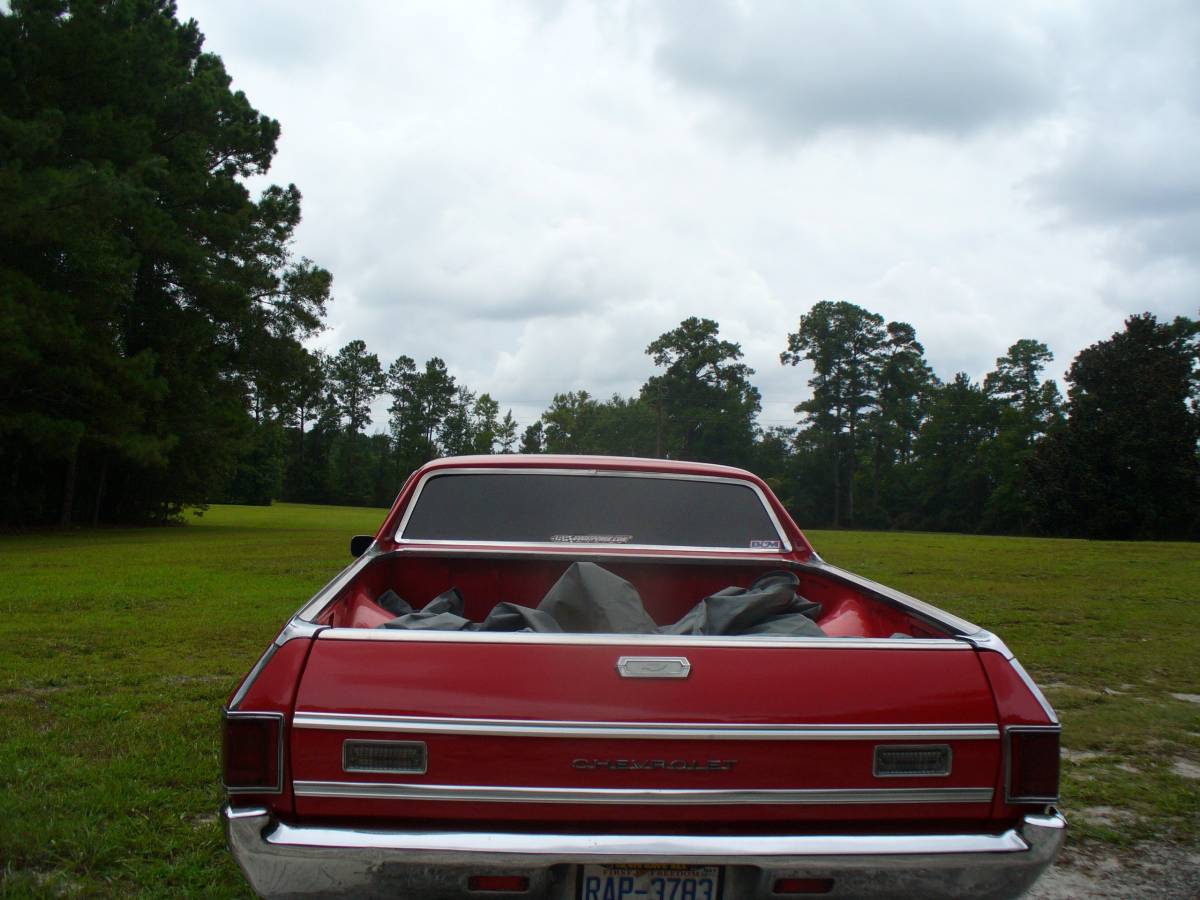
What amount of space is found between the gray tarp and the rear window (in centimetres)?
85

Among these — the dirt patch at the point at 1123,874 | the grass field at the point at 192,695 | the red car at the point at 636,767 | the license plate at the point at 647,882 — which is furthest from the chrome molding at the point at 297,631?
the dirt patch at the point at 1123,874

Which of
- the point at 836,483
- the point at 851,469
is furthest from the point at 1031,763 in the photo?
the point at 851,469

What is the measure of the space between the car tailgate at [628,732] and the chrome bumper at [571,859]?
67 millimetres

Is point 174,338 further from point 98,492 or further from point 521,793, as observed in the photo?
point 521,793

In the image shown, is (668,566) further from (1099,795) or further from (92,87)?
(92,87)

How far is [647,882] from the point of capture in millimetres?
2369

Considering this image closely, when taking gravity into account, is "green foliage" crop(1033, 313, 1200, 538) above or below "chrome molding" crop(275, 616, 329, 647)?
above

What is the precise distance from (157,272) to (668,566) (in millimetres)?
30870

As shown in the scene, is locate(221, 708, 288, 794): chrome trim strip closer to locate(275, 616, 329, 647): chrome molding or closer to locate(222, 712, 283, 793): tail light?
locate(222, 712, 283, 793): tail light

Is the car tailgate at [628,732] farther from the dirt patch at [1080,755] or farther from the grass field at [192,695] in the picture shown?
the dirt patch at [1080,755]

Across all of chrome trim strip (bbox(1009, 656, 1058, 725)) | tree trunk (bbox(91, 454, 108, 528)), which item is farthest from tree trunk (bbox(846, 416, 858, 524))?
chrome trim strip (bbox(1009, 656, 1058, 725))

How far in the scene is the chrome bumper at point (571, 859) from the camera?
2.32 m

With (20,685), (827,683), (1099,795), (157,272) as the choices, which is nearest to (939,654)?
(827,683)

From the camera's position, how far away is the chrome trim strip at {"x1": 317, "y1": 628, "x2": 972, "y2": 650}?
2500 mm
